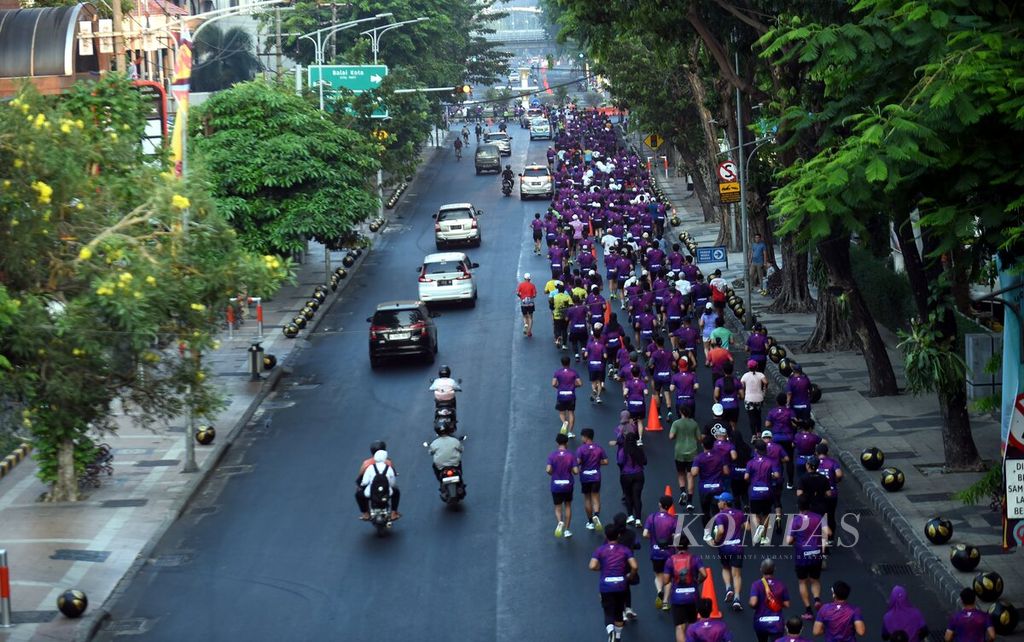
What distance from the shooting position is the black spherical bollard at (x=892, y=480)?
21.5 meters

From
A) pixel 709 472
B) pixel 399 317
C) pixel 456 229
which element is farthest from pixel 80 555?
pixel 456 229

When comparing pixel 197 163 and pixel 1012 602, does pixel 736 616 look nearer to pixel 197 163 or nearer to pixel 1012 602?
pixel 1012 602

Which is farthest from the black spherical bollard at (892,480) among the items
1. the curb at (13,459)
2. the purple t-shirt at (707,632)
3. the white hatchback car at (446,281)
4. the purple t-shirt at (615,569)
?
the white hatchback car at (446,281)

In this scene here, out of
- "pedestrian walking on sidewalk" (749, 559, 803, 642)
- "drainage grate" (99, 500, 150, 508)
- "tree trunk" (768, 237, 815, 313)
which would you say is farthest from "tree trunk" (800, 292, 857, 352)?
"pedestrian walking on sidewalk" (749, 559, 803, 642)

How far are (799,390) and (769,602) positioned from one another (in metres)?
8.80

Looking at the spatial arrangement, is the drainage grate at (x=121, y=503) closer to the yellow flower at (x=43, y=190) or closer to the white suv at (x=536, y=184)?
the yellow flower at (x=43, y=190)

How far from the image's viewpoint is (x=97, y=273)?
608 inches

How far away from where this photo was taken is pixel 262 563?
20141 mm

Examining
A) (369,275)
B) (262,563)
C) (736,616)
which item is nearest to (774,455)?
(736,616)

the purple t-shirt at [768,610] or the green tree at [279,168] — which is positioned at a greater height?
the green tree at [279,168]

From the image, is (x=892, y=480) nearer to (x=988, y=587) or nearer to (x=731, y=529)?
(x=988, y=587)

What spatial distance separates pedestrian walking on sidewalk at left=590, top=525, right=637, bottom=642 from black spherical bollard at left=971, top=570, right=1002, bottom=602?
3.74m

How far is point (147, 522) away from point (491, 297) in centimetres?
2072

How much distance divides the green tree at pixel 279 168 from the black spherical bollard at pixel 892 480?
802 inches
